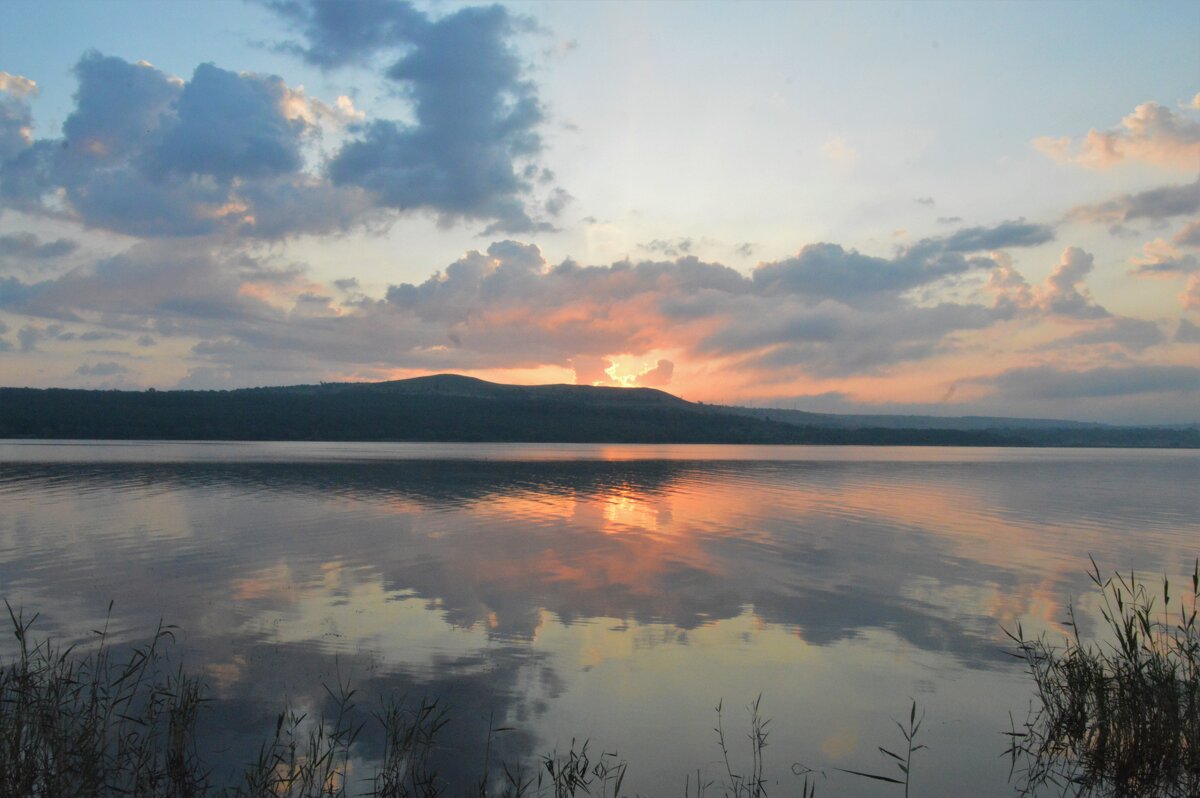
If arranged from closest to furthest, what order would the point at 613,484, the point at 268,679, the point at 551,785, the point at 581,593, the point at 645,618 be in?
the point at 551,785
the point at 268,679
the point at 645,618
the point at 581,593
the point at 613,484

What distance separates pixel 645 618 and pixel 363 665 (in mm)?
5168

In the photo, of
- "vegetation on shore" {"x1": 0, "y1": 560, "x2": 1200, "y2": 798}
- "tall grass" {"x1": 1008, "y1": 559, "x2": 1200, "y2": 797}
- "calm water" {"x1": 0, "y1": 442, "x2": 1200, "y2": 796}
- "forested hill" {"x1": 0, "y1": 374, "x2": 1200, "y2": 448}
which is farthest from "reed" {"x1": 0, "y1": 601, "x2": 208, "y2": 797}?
"forested hill" {"x1": 0, "y1": 374, "x2": 1200, "y2": 448}

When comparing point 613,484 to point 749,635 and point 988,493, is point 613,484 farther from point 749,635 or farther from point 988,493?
point 749,635

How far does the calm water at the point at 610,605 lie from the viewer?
29.3ft

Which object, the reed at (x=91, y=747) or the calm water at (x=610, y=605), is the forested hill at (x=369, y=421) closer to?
the calm water at (x=610, y=605)

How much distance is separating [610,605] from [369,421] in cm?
13894

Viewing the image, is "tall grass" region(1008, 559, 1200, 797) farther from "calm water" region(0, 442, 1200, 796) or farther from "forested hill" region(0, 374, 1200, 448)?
"forested hill" region(0, 374, 1200, 448)

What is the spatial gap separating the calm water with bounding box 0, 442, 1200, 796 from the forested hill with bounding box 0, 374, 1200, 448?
104 m

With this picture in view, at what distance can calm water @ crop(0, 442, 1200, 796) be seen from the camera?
29.3ft

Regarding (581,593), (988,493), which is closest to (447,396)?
(988,493)

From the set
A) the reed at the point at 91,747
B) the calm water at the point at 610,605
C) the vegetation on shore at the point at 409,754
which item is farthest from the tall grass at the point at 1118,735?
the reed at the point at 91,747

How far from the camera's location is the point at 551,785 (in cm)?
745

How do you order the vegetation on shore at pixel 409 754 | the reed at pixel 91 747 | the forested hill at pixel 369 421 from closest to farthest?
the reed at pixel 91 747 < the vegetation on shore at pixel 409 754 < the forested hill at pixel 369 421

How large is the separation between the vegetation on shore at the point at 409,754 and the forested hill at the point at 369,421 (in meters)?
129
